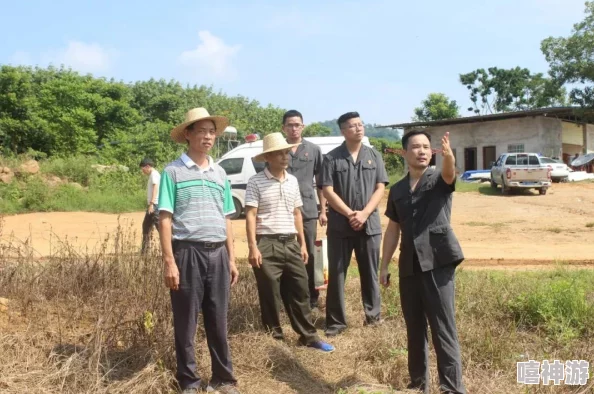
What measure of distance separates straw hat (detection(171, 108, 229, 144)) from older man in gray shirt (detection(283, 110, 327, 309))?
1429 mm

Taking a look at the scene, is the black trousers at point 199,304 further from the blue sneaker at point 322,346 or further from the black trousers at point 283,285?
the blue sneaker at point 322,346

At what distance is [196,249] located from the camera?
144 inches

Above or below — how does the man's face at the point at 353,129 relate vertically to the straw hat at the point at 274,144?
above

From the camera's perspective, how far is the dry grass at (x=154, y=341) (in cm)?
386

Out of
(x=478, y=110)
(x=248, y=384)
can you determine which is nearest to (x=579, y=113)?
(x=478, y=110)

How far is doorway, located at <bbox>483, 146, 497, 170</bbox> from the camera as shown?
30.4 metres

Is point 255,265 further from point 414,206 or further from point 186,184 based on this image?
point 414,206

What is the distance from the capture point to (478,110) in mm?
45969

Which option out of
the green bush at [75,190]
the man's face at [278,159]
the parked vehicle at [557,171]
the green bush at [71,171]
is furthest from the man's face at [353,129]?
the parked vehicle at [557,171]

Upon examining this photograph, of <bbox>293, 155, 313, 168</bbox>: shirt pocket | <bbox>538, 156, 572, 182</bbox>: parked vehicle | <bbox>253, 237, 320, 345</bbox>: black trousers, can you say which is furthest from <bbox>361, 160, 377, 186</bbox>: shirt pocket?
<bbox>538, 156, 572, 182</bbox>: parked vehicle

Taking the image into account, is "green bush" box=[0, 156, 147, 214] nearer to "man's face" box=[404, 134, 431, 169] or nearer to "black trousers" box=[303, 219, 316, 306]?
"black trousers" box=[303, 219, 316, 306]

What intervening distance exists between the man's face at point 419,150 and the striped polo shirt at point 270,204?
134 centimetres

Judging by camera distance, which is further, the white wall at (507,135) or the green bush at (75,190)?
the white wall at (507,135)

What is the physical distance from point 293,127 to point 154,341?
7.37 ft
